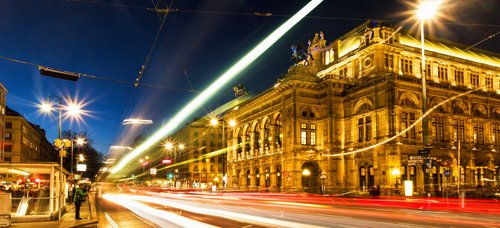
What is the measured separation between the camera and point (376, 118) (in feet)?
178

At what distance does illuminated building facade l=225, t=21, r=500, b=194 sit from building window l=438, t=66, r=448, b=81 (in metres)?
0.14

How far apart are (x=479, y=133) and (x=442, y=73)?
9.76m

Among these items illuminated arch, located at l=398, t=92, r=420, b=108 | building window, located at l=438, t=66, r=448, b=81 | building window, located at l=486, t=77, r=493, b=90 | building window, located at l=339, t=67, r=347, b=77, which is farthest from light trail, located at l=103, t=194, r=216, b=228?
building window, located at l=486, t=77, r=493, b=90

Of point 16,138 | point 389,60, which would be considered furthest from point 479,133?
point 16,138

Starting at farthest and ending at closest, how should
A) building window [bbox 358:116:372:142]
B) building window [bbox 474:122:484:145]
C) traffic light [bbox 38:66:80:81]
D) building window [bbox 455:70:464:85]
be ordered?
1. building window [bbox 455:70:464:85]
2. building window [bbox 474:122:484:145]
3. building window [bbox 358:116:372:142]
4. traffic light [bbox 38:66:80:81]

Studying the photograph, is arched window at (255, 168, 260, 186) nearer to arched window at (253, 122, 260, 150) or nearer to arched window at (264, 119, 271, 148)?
Result: arched window at (253, 122, 260, 150)

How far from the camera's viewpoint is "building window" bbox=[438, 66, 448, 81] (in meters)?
63.8

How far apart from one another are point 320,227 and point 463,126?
48.6 metres

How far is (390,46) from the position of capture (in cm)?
5997

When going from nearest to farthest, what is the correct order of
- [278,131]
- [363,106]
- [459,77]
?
[363,106] < [459,77] < [278,131]

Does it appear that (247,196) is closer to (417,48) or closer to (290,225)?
(290,225)

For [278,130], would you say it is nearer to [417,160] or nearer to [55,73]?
[417,160]

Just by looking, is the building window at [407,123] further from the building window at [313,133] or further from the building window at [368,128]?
the building window at [313,133]

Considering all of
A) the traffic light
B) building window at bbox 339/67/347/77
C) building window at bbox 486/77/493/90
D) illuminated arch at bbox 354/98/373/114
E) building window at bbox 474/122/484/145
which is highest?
building window at bbox 339/67/347/77
